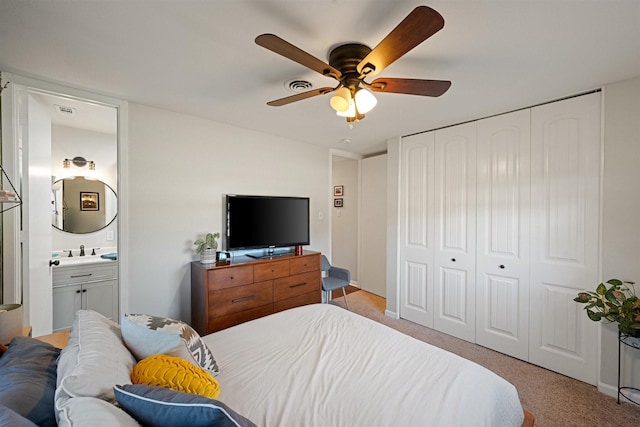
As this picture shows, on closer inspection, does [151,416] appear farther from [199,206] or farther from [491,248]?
[491,248]

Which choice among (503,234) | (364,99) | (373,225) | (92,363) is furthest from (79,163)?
(503,234)

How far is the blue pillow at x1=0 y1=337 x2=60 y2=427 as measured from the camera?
2.60 ft

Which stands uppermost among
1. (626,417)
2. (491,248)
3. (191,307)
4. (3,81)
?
(3,81)

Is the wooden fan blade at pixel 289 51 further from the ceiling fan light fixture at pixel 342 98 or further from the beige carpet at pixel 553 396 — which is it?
the beige carpet at pixel 553 396

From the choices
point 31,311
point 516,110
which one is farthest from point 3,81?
point 516,110

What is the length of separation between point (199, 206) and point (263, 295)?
3.91ft

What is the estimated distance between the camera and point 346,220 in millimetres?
5035

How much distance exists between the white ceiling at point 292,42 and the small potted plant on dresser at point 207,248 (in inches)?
52.3

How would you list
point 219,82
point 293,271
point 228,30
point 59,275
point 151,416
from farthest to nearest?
point 293,271 < point 59,275 < point 219,82 < point 228,30 < point 151,416

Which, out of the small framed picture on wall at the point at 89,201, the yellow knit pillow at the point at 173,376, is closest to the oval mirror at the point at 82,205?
the small framed picture on wall at the point at 89,201

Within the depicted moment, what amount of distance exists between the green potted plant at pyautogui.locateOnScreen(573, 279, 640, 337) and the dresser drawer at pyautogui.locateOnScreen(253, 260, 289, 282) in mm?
2591

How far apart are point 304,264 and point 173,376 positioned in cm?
227

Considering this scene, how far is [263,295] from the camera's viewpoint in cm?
284

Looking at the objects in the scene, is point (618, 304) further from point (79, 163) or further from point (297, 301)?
point (79, 163)
